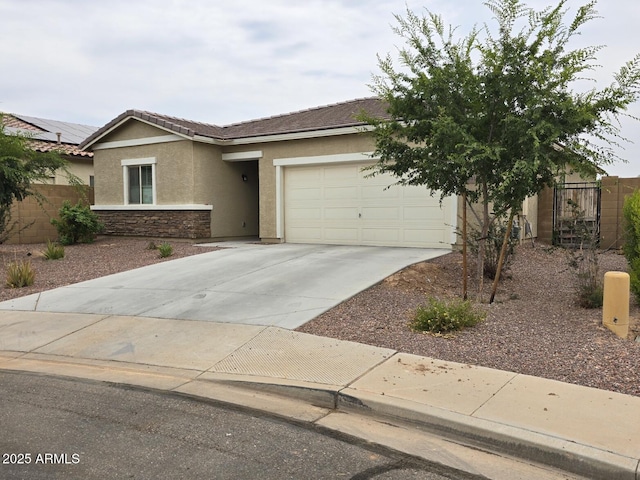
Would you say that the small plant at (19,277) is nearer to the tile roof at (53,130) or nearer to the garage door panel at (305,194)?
the garage door panel at (305,194)

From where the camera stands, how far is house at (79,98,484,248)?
14.5 meters

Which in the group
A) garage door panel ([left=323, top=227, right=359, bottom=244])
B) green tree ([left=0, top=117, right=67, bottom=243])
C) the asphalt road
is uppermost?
green tree ([left=0, top=117, right=67, bottom=243])

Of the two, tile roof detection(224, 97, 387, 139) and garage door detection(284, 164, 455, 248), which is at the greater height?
tile roof detection(224, 97, 387, 139)

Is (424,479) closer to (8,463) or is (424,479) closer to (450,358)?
(450,358)

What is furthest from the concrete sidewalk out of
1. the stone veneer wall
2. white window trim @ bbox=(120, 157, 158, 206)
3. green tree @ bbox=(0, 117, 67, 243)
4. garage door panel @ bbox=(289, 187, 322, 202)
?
white window trim @ bbox=(120, 157, 158, 206)

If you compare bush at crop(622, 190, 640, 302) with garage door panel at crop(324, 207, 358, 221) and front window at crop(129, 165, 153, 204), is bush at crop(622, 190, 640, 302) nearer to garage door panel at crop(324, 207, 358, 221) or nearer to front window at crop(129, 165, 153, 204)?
garage door panel at crop(324, 207, 358, 221)

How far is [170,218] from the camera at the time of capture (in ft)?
55.6

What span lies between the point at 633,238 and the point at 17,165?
13563 mm

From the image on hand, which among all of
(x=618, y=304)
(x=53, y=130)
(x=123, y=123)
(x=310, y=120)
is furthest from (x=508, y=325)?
(x=53, y=130)

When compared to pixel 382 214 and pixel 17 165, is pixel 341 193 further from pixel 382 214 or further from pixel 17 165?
pixel 17 165

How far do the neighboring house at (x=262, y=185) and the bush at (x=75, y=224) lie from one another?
119 cm

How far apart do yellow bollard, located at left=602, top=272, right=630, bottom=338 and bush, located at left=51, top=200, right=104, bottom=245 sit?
14836mm

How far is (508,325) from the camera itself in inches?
284

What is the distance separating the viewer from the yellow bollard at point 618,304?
670 centimetres
